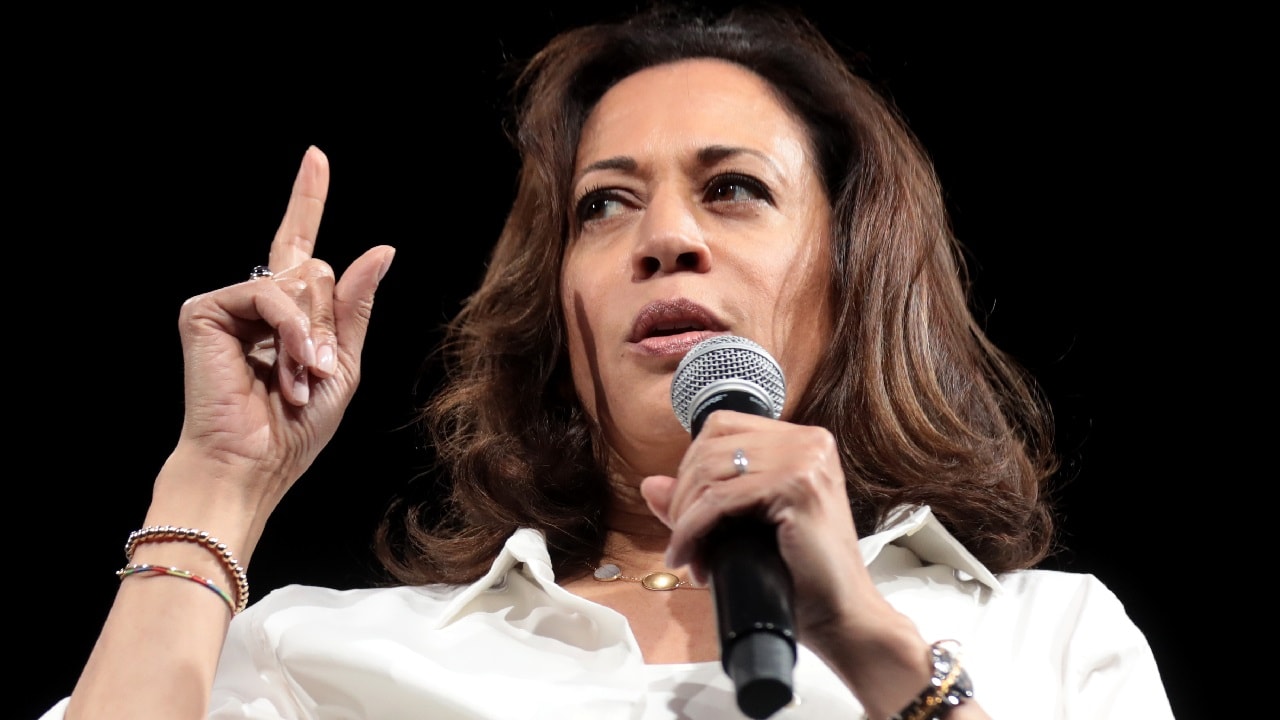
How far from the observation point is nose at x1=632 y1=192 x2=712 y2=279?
6.21 ft

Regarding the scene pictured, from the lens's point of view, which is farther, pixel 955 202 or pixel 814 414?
pixel 955 202

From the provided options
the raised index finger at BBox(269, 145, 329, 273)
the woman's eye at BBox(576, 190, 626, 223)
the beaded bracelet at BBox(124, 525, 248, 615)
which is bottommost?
the beaded bracelet at BBox(124, 525, 248, 615)

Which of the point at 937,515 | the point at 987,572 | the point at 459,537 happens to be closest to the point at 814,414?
the point at 937,515

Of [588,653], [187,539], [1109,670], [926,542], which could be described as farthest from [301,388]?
[1109,670]

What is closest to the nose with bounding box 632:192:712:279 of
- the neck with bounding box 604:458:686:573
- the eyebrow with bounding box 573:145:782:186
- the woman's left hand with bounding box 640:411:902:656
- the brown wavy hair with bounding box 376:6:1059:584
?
the eyebrow with bounding box 573:145:782:186

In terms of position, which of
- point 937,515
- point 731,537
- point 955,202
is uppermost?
point 955,202

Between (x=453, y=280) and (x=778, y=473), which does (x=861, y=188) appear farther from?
(x=778, y=473)

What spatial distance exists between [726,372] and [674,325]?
0.61m

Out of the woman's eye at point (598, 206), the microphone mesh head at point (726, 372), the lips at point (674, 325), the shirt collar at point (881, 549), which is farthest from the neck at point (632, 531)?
the microphone mesh head at point (726, 372)

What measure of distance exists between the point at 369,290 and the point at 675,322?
1.51ft

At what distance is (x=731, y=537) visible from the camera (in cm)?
107

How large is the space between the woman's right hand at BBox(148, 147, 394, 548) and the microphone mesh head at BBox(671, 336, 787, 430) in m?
0.61

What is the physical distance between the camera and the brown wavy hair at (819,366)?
6.46ft

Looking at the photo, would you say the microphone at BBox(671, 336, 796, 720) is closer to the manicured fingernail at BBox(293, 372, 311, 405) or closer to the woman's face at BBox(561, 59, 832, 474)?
the woman's face at BBox(561, 59, 832, 474)
